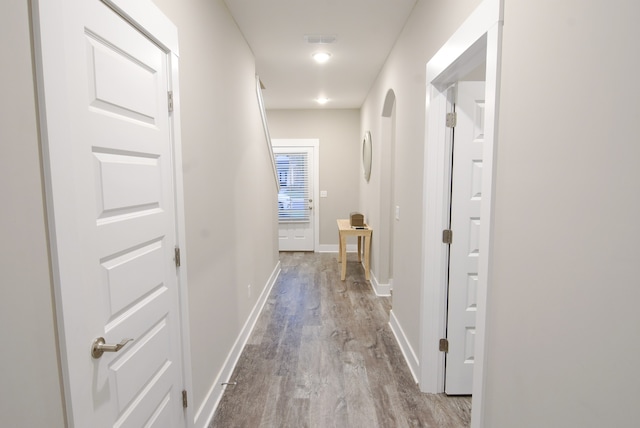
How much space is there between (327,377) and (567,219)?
6.60ft

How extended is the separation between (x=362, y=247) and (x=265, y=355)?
3.26 m

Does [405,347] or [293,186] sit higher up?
[293,186]

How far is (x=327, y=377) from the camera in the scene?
8.11ft

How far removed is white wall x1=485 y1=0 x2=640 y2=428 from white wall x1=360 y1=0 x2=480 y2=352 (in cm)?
81

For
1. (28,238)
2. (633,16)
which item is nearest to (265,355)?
(28,238)

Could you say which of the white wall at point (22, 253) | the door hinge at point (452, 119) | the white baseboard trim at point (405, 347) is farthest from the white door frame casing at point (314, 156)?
the white wall at point (22, 253)

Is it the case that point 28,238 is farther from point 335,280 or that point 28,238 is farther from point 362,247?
point 362,247

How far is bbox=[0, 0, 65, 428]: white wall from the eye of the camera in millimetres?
726

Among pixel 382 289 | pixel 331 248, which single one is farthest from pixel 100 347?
pixel 331 248

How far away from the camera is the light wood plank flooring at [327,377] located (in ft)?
6.73

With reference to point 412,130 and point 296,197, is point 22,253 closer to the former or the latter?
point 412,130

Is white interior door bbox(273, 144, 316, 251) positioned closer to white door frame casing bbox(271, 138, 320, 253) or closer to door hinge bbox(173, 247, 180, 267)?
white door frame casing bbox(271, 138, 320, 253)

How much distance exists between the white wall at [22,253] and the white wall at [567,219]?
131 centimetres

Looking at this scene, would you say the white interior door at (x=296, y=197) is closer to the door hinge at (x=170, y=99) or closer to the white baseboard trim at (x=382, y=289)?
the white baseboard trim at (x=382, y=289)
